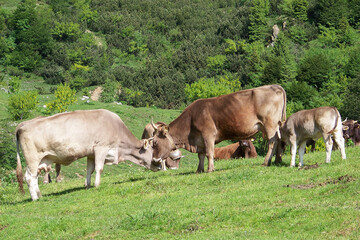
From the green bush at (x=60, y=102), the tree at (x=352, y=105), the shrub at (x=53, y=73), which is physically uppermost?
the green bush at (x=60, y=102)

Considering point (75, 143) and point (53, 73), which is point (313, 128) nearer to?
point (75, 143)

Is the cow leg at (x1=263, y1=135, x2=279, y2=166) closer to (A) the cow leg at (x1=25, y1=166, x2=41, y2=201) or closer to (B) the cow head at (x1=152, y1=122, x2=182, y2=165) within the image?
(B) the cow head at (x1=152, y1=122, x2=182, y2=165)

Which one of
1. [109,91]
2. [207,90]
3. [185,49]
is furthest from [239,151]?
[185,49]

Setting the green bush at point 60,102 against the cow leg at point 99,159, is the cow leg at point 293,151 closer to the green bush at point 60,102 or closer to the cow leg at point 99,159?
the cow leg at point 99,159

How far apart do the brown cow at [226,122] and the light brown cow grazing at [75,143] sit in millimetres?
1142

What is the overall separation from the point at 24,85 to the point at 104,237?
97930 mm

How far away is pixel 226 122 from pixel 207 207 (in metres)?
6.02

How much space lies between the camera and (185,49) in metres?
137

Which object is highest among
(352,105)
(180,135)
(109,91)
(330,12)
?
(180,135)

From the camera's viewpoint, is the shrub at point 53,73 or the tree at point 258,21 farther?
the tree at point 258,21

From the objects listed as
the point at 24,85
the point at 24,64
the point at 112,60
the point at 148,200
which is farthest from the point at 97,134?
the point at 112,60

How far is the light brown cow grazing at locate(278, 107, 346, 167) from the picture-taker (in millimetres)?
18641

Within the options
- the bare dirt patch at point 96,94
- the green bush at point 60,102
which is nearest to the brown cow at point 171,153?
the green bush at point 60,102

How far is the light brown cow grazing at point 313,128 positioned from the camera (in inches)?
734
